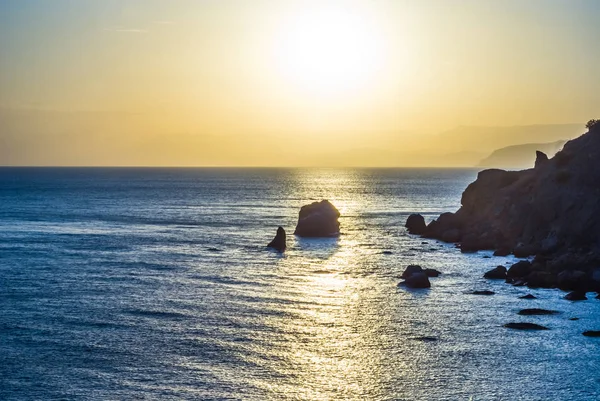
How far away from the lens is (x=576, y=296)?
165 ft

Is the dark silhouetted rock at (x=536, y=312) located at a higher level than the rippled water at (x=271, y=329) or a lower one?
higher

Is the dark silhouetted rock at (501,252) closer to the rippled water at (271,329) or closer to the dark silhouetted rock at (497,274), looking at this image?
the rippled water at (271,329)

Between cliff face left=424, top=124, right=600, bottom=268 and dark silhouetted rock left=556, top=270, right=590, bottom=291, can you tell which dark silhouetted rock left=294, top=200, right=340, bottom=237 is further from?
dark silhouetted rock left=556, top=270, right=590, bottom=291

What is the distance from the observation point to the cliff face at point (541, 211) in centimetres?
6712

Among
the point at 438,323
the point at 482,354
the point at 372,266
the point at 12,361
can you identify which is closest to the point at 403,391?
the point at 482,354

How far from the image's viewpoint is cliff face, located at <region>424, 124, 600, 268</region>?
220ft

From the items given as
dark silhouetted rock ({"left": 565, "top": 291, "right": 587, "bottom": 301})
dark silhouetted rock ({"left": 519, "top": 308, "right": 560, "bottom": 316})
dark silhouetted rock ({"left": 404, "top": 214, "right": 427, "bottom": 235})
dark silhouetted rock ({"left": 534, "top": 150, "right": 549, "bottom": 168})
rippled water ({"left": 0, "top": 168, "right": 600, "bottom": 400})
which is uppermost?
dark silhouetted rock ({"left": 534, "top": 150, "right": 549, "bottom": 168})

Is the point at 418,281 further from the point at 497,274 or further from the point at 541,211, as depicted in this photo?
the point at 541,211

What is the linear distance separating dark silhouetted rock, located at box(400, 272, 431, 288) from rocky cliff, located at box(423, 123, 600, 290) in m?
11.7

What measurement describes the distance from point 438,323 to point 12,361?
27.0 meters

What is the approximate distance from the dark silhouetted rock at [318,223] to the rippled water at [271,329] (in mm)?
14508

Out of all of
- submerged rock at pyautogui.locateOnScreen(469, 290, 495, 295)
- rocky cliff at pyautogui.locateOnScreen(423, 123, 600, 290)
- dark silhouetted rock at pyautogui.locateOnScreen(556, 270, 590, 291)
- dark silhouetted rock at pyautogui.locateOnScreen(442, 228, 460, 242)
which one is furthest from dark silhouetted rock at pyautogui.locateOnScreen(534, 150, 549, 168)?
submerged rock at pyautogui.locateOnScreen(469, 290, 495, 295)

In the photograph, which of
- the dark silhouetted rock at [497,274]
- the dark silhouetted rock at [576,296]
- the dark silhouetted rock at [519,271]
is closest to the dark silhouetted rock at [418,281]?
the dark silhouetted rock at [497,274]

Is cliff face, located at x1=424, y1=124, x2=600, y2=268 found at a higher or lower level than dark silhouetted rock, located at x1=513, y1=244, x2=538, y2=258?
higher
